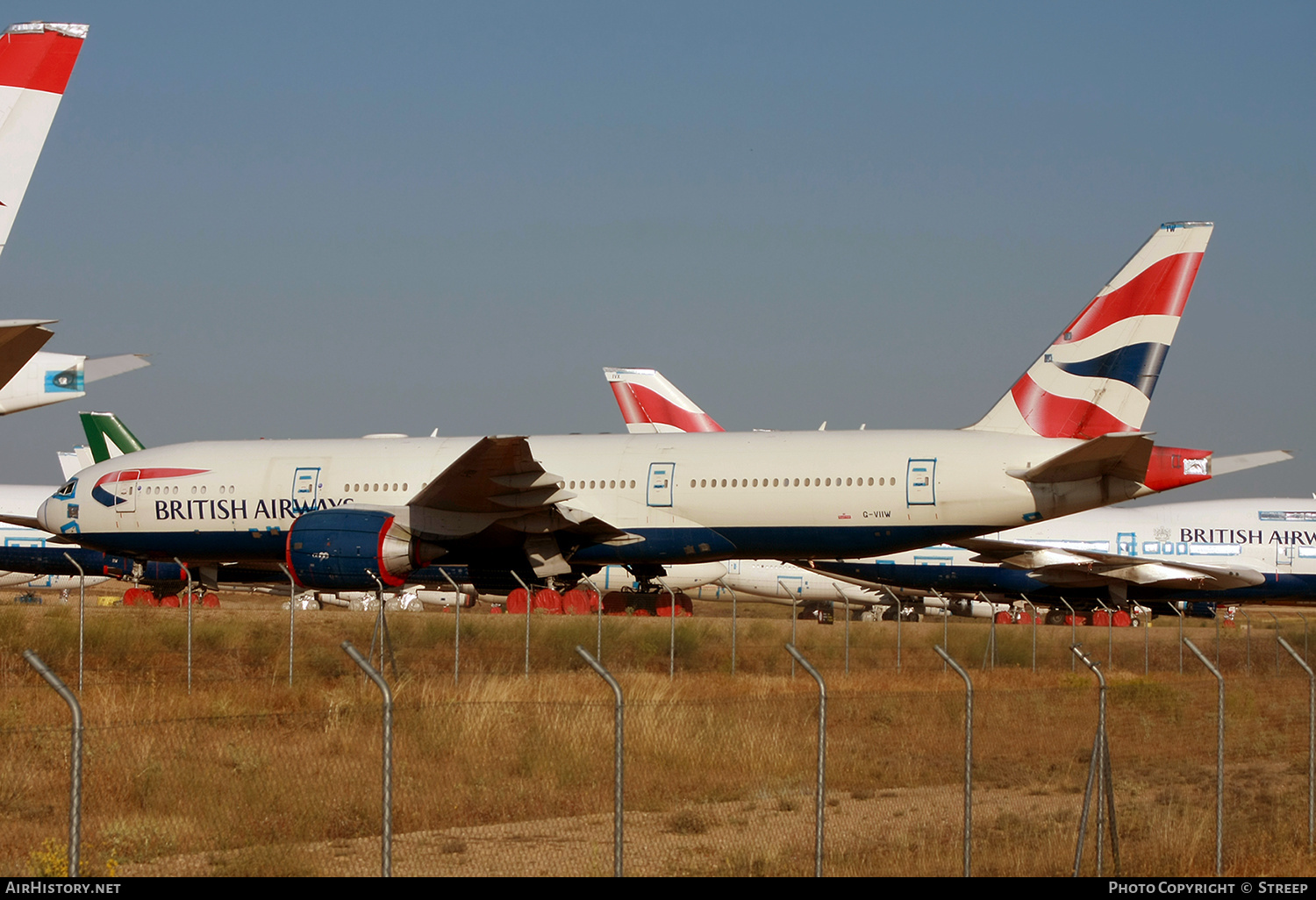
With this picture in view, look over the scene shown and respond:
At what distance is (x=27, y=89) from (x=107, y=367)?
2.16 metres

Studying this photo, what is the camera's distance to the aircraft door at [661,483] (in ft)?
78.2

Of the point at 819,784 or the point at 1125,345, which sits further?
the point at 1125,345

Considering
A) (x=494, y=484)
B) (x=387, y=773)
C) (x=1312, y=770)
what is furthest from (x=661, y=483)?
(x=387, y=773)

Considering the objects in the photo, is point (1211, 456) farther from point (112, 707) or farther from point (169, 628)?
point (169, 628)

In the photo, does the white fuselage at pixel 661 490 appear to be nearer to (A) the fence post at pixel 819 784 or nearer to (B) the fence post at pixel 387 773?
(A) the fence post at pixel 819 784

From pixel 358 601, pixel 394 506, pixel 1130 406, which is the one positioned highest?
pixel 1130 406

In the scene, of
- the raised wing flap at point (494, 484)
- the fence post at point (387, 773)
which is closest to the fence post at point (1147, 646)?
the raised wing flap at point (494, 484)

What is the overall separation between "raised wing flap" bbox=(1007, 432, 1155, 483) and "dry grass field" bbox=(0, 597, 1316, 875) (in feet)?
10.8

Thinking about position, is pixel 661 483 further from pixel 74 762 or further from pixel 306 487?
pixel 74 762

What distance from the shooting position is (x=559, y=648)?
77.2 feet

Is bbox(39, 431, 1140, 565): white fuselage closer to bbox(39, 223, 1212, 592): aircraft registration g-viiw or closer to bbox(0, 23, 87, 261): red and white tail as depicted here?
bbox(39, 223, 1212, 592): aircraft registration g-viiw

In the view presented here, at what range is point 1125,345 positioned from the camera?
890 inches

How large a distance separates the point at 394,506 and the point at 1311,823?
17.2 metres
